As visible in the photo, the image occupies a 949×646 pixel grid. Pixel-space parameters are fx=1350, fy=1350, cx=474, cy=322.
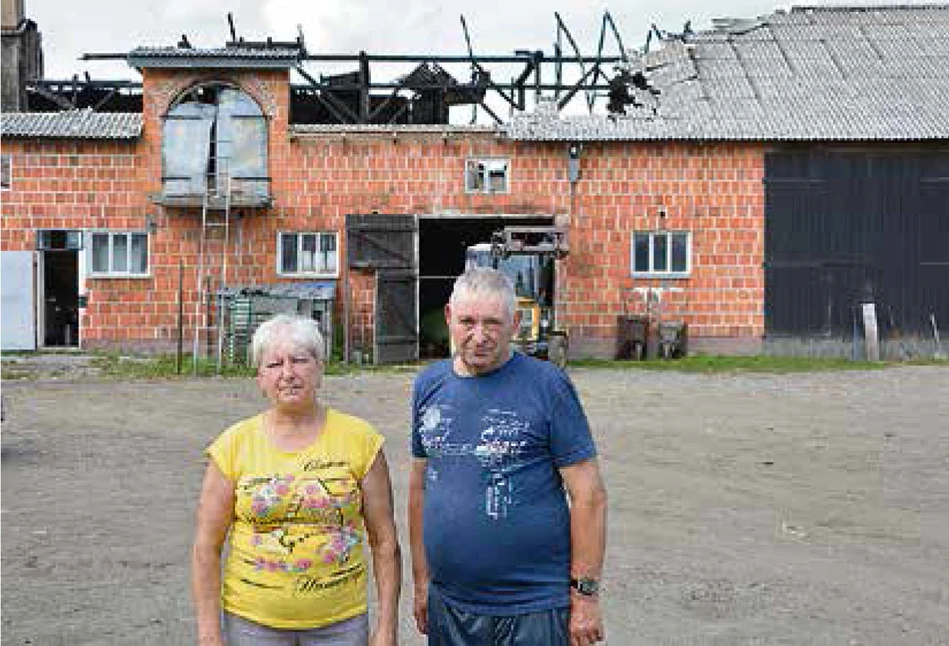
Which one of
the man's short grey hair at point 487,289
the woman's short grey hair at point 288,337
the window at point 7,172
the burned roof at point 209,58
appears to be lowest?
the woman's short grey hair at point 288,337

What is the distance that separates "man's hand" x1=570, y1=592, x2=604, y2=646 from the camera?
393cm

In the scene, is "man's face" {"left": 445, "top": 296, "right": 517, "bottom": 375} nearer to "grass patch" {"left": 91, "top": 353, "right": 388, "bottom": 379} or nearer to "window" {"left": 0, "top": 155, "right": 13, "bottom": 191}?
"grass patch" {"left": 91, "top": 353, "right": 388, "bottom": 379}

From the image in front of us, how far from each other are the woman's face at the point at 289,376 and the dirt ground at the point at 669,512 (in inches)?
109

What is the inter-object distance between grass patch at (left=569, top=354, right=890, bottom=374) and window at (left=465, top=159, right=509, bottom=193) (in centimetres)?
378

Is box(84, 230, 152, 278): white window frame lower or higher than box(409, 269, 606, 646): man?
higher

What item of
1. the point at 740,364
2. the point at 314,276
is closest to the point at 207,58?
the point at 314,276

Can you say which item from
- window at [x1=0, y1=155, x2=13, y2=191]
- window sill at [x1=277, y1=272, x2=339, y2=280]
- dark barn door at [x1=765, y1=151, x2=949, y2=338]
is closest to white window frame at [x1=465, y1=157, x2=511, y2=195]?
window sill at [x1=277, y1=272, x2=339, y2=280]

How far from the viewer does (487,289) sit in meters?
3.99

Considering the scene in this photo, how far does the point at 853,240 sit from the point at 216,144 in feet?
40.8

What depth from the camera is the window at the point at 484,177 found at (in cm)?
2600

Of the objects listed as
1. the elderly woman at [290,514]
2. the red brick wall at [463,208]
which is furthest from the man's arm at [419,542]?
the red brick wall at [463,208]

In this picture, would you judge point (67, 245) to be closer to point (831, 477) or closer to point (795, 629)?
point (831, 477)

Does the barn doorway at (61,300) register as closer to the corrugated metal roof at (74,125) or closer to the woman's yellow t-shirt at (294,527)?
the corrugated metal roof at (74,125)

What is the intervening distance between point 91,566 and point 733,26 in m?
25.2
